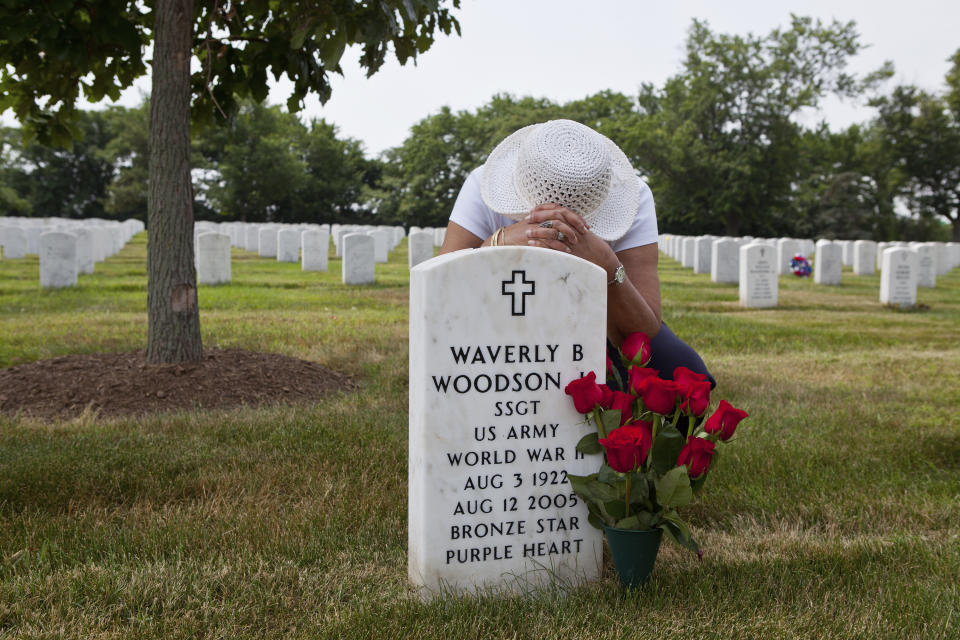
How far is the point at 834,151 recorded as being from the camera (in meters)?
52.9

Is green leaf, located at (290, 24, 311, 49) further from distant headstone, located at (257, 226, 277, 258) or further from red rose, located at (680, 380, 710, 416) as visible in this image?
distant headstone, located at (257, 226, 277, 258)

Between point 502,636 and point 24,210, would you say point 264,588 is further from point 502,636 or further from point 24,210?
point 24,210

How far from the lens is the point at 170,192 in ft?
16.8

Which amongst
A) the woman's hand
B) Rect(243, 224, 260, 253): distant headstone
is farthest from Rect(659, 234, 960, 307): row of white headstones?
Rect(243, 224, 260, 253): distant headstone

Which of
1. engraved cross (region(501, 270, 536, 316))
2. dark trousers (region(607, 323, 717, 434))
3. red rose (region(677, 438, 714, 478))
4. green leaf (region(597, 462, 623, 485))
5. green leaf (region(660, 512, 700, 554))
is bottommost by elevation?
green leaf (region(660, 512, 700, 554))

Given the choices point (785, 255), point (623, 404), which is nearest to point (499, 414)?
point (623, 404)

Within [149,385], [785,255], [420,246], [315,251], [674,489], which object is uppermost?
[785,255]

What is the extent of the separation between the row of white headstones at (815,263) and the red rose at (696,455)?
416 inches

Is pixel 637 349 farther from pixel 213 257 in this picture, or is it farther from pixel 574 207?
pixel 213 257

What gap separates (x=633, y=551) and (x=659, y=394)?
19.6 inches

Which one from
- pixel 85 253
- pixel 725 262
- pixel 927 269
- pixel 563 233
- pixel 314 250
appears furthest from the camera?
pixel 927 269

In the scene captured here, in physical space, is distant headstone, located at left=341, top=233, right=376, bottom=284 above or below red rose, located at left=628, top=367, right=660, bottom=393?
above

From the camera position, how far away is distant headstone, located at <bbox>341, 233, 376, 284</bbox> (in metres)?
14.0

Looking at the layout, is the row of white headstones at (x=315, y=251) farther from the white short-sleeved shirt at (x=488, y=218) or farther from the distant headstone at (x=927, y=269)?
the distant headstone at (x=927, y=269)
